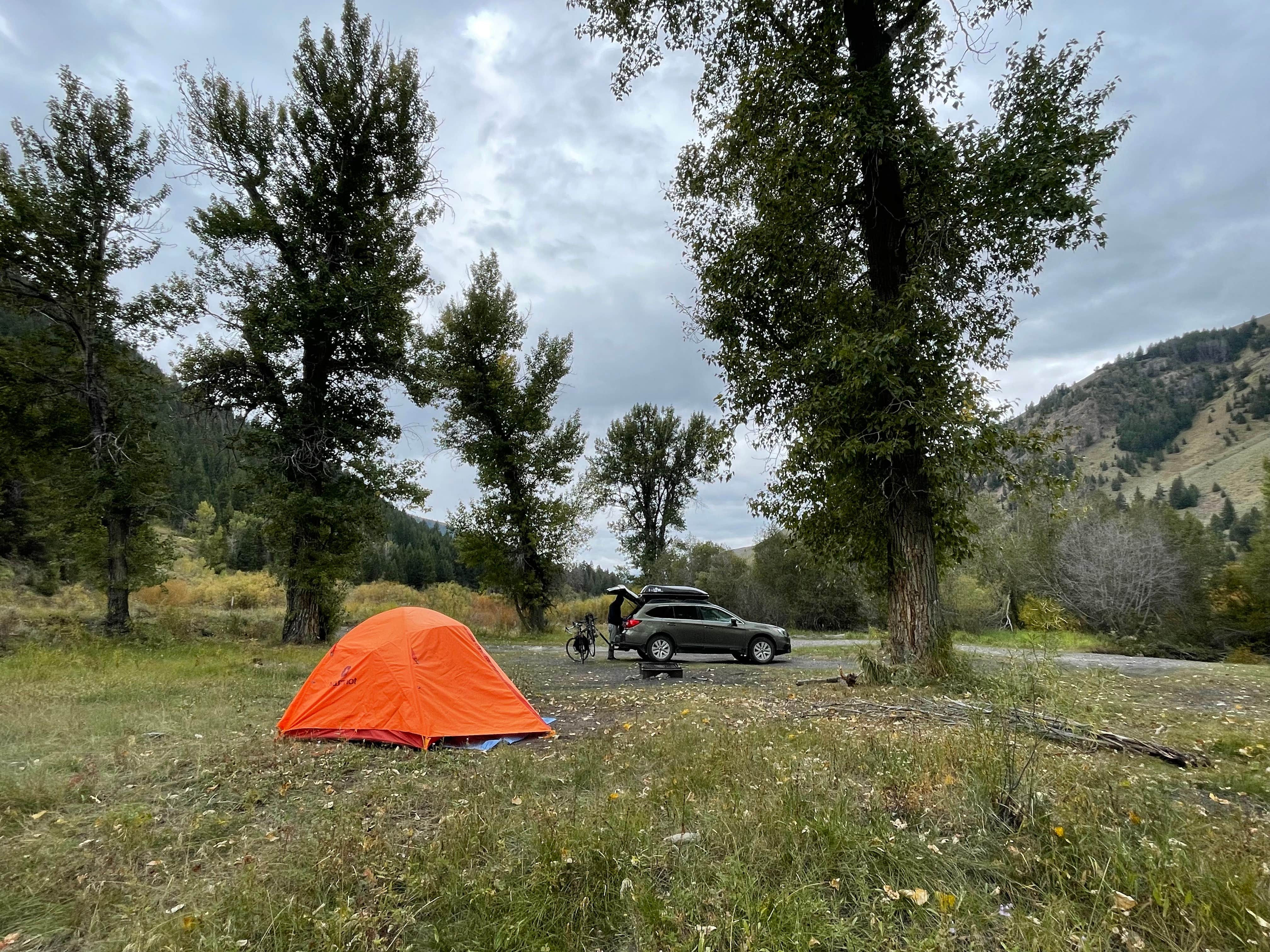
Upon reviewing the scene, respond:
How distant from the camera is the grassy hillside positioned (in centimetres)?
12294

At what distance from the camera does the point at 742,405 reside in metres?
11.9

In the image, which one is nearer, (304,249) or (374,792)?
(374,792)

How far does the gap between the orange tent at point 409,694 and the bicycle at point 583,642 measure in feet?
31.9

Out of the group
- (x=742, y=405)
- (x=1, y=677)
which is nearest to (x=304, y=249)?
(x=1, y=677)

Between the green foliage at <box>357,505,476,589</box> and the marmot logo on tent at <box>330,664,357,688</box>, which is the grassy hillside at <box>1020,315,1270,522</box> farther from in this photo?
the marmot logo on tent at <box>330,664,357,688</box>

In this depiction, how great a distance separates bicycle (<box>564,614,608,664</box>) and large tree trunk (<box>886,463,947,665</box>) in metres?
9.47

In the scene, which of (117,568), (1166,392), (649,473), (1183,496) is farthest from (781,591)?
(1166,392)

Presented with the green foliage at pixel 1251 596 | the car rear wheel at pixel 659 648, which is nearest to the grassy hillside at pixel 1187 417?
the green foliage at pixel 1251 596

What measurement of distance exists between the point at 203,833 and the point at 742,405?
10.0 m

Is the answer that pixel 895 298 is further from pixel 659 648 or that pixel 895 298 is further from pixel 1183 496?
pixel 1183 496

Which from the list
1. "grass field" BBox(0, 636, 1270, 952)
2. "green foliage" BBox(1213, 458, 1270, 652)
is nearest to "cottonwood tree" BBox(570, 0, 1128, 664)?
"grass field" BBox(0, 636, 1270, 952)

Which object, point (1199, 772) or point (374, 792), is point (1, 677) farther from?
point (1199, 772)

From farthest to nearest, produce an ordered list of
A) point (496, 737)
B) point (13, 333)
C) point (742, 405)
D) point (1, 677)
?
point (13, 333) → point (742, 405) → point (1, 677) → point (496, 737)

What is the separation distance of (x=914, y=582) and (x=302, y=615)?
54.5 feet
